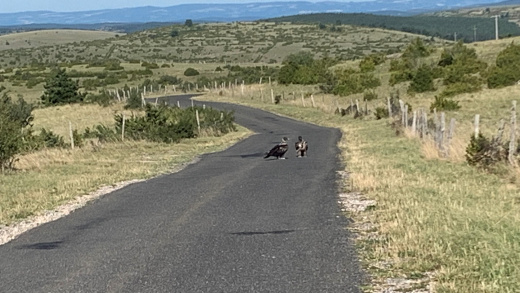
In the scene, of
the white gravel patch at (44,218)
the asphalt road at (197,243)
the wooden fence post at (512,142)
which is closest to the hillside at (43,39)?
the white gravel patch at (44,218)

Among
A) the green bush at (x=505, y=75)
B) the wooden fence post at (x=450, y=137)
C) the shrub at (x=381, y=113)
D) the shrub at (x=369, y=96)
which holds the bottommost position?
the shrub at (x=369, y=96)

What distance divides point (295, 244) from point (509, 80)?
41.6m

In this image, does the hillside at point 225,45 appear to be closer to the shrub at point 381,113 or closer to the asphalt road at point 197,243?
the shrub at point 381,113

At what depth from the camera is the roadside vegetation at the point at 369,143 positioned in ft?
26.7

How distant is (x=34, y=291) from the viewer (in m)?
7.12

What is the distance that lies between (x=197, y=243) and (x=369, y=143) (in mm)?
17852

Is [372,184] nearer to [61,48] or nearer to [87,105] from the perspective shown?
[87,105]

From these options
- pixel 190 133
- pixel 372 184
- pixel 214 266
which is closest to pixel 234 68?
pixel 190 133

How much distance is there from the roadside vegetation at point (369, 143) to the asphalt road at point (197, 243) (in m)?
0.59

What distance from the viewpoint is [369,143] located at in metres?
26.4

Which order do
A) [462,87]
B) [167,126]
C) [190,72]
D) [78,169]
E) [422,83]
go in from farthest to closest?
[190,72] < [422,83] < [462,87] < [167,126] < [78,169]

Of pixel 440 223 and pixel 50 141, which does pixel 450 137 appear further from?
pixel 50 141

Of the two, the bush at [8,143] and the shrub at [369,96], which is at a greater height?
the bush at [8,143]

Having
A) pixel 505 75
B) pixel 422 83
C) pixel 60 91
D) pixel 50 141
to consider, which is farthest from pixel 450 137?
pixel 60 91
